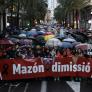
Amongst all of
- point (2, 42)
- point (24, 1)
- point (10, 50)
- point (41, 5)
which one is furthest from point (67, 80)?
point (41, 5)

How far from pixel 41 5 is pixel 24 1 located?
36.6 m

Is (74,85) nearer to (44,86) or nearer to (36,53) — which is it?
(44,86)

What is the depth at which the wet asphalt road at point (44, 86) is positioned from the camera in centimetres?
1723

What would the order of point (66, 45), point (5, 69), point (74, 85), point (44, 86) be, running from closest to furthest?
point (44, 86) → point (74, 85) → point (5, 69) → point (66, 45)

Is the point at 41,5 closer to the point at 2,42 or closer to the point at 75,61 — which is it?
the point at 2,42

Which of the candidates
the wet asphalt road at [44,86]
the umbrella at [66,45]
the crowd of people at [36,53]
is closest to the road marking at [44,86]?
the wet asphalt road at [44,86]

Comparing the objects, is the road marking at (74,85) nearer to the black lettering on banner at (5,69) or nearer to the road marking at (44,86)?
the road marking at (44,86)

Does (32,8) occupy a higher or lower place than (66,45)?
higher

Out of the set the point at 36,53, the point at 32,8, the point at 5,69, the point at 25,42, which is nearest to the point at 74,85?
the point at 5,69

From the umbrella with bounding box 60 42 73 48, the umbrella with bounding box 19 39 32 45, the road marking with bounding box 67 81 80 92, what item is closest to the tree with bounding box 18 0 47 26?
the umbrella with bounding box 19 39 32 45

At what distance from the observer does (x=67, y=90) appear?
17125 millimetres

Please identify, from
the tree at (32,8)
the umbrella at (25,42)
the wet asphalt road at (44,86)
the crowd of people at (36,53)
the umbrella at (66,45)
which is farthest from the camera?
the tree at (32,8)

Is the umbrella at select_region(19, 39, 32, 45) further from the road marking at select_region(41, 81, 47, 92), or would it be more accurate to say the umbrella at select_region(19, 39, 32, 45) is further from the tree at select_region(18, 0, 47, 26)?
the tree at select_region(18, 0, 47, 26)

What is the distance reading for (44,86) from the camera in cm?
1819
